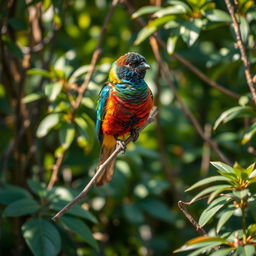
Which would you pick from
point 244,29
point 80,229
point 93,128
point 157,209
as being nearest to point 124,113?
point 93,128

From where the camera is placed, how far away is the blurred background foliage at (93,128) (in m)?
3.78

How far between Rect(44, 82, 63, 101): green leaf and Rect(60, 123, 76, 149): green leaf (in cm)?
24

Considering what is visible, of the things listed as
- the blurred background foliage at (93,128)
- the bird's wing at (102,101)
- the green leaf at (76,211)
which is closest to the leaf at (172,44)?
the blurred background foliage at (93,128)

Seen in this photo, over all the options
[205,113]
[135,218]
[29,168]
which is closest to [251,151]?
[135,218]

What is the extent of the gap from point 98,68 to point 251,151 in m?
1.43

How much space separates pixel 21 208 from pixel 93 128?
930 millimetres

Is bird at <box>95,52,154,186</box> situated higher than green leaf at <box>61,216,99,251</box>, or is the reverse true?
bird at <box>95,52,154,186</box>

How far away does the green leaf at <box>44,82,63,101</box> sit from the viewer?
13.0ft

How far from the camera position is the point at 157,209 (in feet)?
16.0

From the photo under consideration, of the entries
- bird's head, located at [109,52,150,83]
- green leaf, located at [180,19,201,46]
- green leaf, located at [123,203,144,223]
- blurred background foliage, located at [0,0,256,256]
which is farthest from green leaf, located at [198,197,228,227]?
green leaf, located at [123,203,144,223]

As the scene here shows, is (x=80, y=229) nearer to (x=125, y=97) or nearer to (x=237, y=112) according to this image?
(x=125, y=97)

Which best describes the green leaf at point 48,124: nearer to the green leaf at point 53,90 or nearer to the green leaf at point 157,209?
the green leaf at point 53,90

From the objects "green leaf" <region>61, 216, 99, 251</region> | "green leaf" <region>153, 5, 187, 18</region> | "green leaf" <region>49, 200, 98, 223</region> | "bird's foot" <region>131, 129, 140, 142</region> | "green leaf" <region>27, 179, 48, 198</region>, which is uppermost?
"green leaf" <region>153, 5, 187, 18</region>

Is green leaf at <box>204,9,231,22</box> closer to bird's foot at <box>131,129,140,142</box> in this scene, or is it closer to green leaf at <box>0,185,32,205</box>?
bird's foot at <box>131,129,140,142</box>
